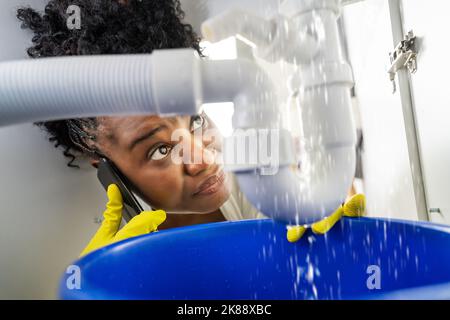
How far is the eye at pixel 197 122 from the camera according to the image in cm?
81

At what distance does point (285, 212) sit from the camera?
0.36m

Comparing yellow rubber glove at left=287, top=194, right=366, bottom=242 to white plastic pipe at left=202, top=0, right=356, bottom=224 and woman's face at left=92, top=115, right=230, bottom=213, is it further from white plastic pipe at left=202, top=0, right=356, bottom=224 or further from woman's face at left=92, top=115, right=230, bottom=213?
woman's face at left=92, top=115, right=230, bottom=213

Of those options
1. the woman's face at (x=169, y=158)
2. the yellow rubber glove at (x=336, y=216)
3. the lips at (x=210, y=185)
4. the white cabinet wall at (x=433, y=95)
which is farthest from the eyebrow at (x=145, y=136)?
the white cabinet wall at (x=433, y=95)

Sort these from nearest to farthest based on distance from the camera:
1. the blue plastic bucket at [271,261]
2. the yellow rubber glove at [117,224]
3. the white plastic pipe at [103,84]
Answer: the white plastic pipe at [103,84] < the blue plastic bucket at [271,261] < the yellow rubber glove at [117,224]

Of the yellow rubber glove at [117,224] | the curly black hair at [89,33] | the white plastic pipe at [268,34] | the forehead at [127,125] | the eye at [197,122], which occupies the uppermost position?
the curly black hair at [89,33]

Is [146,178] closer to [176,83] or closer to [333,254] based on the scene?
[333,254]

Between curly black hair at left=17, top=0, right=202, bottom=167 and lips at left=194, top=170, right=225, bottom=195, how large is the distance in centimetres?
22

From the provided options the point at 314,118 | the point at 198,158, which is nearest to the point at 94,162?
the point at 198,158

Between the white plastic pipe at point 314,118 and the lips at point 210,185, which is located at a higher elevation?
the lips at point 210,185

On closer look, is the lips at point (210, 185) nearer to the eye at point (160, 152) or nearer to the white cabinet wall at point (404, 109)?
the eye at point (160, 152)

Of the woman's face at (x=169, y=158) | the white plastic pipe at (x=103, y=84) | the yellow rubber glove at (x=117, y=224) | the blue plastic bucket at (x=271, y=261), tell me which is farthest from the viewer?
the woman's face at (x=169, y=158)

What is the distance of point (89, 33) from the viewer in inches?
28.4

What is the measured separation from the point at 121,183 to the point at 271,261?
0.33m
